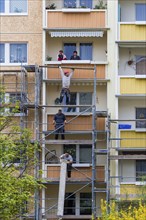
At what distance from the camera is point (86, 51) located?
155 feet

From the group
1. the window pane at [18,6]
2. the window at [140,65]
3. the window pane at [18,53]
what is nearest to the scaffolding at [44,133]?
the window pane at [18,53]

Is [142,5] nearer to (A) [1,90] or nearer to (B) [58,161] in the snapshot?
(B) [58,161]

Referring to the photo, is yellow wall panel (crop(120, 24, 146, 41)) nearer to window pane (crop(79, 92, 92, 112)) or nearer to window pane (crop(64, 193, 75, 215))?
window pane (crop(79, 92, 92, 112))

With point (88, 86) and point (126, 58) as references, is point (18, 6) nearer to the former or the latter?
point (88, 86)

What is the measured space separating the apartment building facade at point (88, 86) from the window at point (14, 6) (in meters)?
0.05

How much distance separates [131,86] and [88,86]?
2396mm

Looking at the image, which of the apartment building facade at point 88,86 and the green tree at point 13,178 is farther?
the apartment building facade at point 88,86

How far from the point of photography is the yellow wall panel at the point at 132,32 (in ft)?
150

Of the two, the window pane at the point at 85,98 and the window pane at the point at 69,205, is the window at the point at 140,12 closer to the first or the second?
the window pane at the point at 85,98

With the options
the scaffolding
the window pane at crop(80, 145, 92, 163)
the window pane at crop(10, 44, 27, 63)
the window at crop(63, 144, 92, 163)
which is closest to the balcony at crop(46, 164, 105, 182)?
the scaffolding

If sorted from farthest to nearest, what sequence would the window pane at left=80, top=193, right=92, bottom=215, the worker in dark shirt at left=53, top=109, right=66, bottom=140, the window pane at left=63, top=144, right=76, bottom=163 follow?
the window pane at left=63, top=144, right=76, bottom=163 → the window pane at left=80, top=193, right=92, bottom=215 → the worker in dark shirt at left=53, top=109, right=66, bottom=140

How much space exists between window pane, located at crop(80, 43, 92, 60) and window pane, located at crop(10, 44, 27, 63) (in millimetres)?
3122

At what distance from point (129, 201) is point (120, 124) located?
4672mm

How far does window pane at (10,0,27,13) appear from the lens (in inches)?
1845
